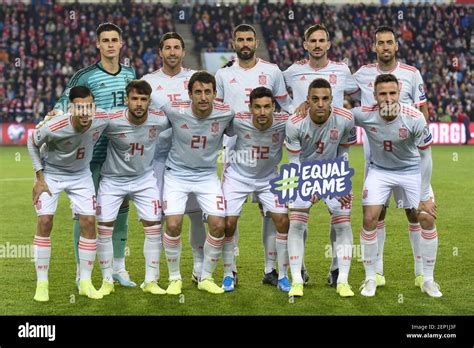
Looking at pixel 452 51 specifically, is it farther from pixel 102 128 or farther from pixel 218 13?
pixel 102 128

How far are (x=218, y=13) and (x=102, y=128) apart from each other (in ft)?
94.8

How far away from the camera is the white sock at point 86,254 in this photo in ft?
23.6

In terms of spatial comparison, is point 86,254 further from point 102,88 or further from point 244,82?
point 244,82

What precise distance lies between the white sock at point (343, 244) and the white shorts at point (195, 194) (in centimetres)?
104

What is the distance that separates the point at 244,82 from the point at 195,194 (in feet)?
3.88

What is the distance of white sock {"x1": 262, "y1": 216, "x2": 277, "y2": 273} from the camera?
25.6 feet

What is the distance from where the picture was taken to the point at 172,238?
24.3ft

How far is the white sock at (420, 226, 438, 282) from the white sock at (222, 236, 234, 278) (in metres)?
1.74

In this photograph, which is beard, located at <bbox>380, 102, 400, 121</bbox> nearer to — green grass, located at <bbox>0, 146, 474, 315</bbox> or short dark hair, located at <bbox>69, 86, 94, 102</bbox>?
green grass, located at <bbox>0, 146, 474, 315</bbox>

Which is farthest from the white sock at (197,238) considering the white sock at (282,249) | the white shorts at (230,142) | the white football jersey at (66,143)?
the white football jersey at (66,143)

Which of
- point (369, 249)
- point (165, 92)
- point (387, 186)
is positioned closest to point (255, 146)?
point (165, 92)

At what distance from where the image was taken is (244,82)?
307 inches

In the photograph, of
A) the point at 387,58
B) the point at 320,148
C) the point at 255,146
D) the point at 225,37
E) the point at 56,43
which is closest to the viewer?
the point at 320,148
